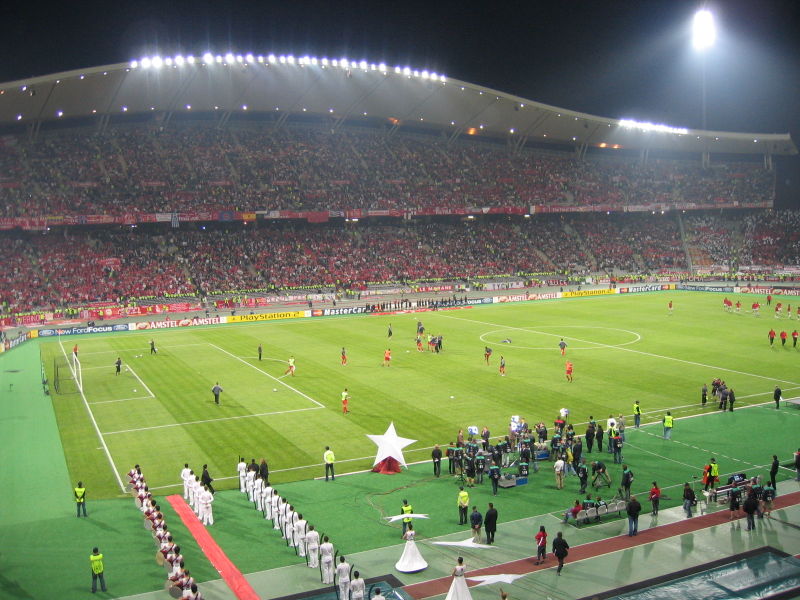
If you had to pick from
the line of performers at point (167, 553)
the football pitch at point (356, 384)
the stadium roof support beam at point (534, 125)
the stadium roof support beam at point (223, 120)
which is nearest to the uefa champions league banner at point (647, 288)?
the football pitch at point (356, 384)

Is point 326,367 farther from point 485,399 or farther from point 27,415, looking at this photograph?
point 27,415

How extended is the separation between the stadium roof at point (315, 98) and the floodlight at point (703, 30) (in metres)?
12.3

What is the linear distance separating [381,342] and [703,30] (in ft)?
228

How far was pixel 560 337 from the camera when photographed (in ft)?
181

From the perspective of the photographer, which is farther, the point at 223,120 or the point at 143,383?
the point at 223,120

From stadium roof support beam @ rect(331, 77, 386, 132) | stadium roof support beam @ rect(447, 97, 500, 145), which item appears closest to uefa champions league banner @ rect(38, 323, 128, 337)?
stadium roof support beam @ rect(331, 77, 386, 132)

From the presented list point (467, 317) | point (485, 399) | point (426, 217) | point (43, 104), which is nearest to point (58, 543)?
point (485, 399)

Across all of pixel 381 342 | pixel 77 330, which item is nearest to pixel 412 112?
pixel 381 342

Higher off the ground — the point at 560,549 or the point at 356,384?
the point at 356,384

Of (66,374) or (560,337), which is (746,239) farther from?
(66,374)

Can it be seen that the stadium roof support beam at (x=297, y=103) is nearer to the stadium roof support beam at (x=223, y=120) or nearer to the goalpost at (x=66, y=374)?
the stadium roof support beam at (x=223, y=120)

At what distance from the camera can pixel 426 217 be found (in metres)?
100

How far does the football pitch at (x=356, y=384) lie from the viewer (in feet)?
97.2

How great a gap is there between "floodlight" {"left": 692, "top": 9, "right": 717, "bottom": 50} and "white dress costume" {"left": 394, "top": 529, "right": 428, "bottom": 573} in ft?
309
